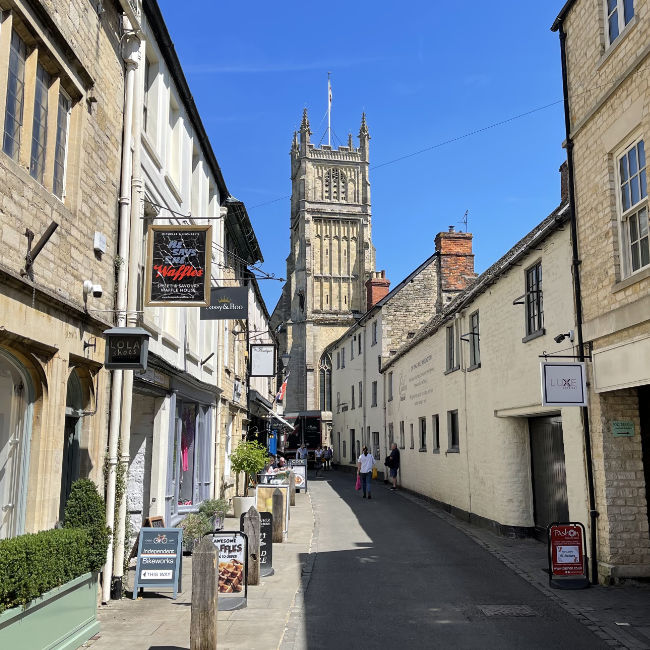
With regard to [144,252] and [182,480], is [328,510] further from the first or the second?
[144,252]

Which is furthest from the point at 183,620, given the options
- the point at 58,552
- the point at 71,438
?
the point at 71,438

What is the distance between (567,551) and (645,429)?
2.04 meters

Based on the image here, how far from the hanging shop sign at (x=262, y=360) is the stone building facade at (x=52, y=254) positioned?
12.6m

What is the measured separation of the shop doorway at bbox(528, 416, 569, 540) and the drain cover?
402 centimetres

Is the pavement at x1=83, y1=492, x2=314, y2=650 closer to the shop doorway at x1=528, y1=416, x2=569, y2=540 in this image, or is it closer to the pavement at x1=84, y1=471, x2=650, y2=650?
the pavement at x1=84, y1=471, x2=650, y2=650

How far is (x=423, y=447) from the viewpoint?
22344 millimetres

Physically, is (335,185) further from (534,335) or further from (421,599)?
(421,599)

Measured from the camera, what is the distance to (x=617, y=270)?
9055mm

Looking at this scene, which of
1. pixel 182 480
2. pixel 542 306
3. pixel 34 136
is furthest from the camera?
pixel 182 480

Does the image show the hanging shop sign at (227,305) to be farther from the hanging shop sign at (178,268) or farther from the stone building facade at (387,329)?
the stone building facade at (387,329)

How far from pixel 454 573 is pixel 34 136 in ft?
27.6

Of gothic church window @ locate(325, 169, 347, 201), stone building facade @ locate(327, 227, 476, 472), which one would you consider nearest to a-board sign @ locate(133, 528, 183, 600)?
stone building facade @ locate(327, 227, 476, 472)

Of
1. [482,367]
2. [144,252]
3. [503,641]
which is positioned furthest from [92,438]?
[482,367]

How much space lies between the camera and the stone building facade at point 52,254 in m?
6.02
